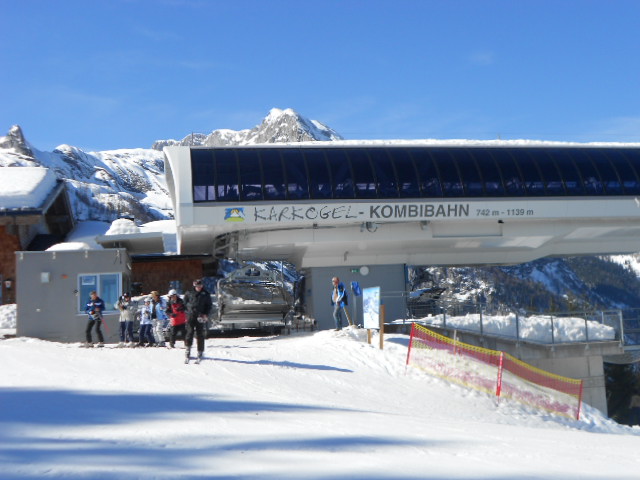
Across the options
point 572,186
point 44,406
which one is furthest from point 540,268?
point 44,406

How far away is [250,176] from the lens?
24703mm

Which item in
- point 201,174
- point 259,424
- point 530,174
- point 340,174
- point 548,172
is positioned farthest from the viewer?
point 548,172

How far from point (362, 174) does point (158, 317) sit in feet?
31.0

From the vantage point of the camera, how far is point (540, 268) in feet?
518

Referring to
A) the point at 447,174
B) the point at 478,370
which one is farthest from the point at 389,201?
the point at 478,370

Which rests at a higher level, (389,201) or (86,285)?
(389,201)

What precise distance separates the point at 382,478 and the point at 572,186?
22515mm

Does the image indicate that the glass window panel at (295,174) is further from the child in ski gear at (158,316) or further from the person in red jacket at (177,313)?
the person in red jacket at (177,313)

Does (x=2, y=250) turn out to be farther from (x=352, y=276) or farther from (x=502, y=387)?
(x=502, y=387)

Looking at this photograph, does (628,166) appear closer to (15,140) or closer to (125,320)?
(125,320)

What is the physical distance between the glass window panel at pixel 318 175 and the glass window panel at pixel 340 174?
8.2 inches

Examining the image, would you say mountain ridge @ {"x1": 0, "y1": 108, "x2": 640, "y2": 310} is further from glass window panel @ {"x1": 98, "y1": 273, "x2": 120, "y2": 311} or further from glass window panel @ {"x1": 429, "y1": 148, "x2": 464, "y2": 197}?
glass window panel @ {"x1": 98, "y1": 273, "x2": 120, "y2": 311}

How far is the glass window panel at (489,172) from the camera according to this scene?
25.9m

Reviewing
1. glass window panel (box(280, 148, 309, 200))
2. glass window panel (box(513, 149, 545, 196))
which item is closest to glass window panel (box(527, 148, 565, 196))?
glass window panel (box(513, 149, 545, 196))
